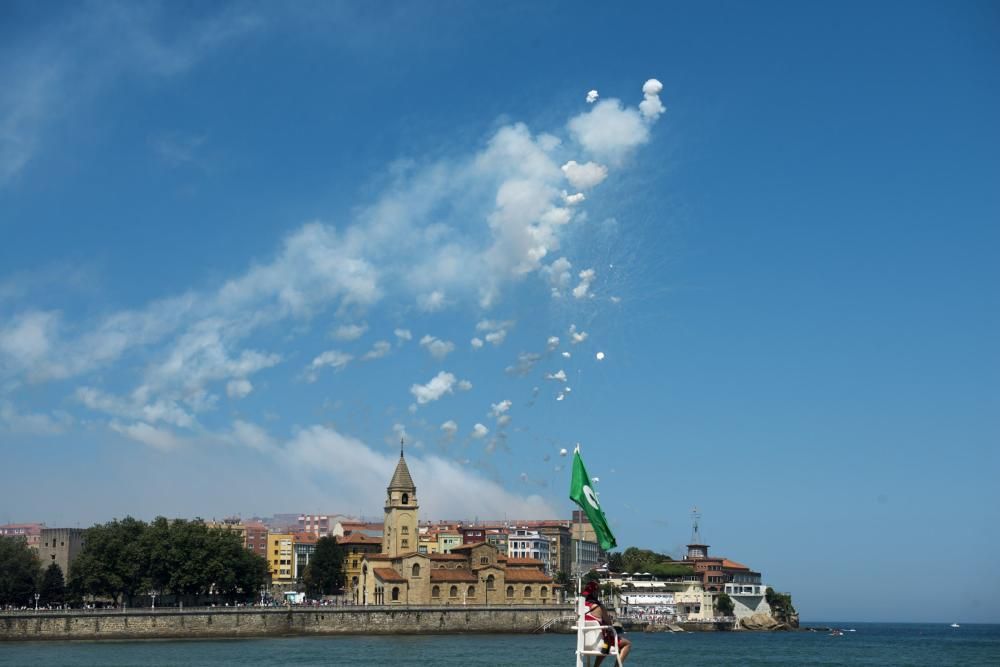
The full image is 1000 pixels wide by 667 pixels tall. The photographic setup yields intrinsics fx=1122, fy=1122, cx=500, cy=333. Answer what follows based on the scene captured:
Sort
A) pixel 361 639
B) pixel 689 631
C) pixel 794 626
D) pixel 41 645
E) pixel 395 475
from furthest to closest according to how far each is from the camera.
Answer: pixel 794 626
pixel 689 631
pixel 395 475
pixel 361 639
pixel 41 645

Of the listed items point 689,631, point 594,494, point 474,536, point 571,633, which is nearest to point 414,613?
point 571,633

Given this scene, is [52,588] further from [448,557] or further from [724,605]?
[724,605]

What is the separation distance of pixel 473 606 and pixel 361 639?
1474 cm

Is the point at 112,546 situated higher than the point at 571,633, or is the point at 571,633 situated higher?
the point at 112,546

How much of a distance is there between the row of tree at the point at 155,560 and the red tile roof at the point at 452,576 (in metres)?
19.7

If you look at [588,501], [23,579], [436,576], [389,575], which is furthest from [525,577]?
[588,501]

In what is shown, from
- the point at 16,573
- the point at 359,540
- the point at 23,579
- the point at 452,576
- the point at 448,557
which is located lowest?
the point at 452,576

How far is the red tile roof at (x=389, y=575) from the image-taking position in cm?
11350

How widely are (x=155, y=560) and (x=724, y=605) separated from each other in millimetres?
77563

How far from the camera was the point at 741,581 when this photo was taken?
547 ft

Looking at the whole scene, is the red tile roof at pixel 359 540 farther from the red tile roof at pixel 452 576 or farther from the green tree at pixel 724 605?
the green tree at pixel 724 605

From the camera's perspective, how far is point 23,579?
108 meters

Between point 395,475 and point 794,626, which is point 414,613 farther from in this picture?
point 794,626

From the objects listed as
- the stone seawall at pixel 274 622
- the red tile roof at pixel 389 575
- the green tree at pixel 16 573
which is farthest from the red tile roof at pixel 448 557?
the green tree at pixel 16 573
